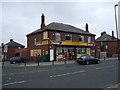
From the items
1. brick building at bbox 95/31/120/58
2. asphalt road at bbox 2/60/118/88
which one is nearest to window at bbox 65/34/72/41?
asphalt road at bbox 2/60/118/88

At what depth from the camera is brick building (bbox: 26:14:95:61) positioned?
30234mm

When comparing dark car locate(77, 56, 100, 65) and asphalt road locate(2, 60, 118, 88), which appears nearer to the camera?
asphalt road locate(2, 60, 118, 88)

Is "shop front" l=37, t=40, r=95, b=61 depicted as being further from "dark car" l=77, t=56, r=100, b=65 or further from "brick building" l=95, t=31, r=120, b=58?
"brick building" l=95, t=31, r=120, b=58

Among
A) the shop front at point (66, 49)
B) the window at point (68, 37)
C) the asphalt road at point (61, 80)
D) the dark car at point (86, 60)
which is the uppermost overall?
the window at point (68, 37)

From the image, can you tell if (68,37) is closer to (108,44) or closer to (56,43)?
(56,43)

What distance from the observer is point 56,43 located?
31.0 m

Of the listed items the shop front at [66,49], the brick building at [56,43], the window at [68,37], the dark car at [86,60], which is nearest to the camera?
the dark car at [86,60]

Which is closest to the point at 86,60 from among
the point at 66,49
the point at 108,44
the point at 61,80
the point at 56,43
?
the point at 56,43

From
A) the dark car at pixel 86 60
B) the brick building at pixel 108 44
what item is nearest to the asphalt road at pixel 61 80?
the dark car at pixel 86 60

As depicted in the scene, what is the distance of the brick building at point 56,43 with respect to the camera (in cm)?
3023

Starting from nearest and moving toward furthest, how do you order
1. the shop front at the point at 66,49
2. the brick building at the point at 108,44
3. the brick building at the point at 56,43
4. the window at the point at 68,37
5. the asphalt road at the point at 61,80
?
the asphalt road at the point at 61,80, the shop front at the point at 66,49, the brick building at the point at 56,43, the window at the point at 68,37, the brick building at the point at 108,44

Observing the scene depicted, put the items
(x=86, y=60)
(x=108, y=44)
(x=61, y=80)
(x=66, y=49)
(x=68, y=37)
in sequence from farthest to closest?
(x=108, y=44) → (x=68, y=37) → (x=66, y=49) → (x=86, y=60) → (x=61, y=80)

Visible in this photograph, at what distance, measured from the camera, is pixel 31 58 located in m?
34.9

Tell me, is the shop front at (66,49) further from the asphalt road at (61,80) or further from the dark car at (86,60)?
the asphalt road at (61,80)
